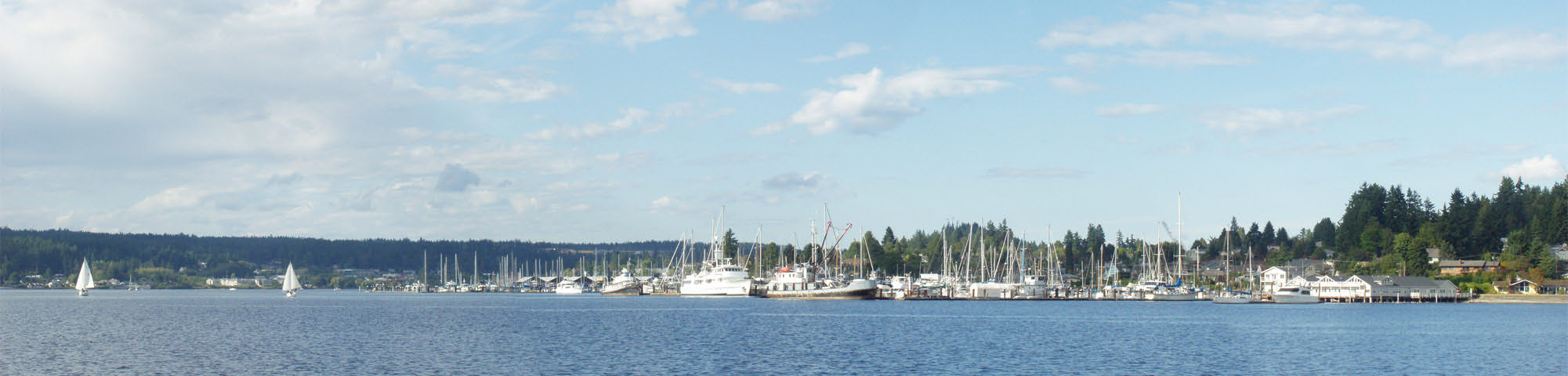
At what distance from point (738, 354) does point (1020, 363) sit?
1344cm

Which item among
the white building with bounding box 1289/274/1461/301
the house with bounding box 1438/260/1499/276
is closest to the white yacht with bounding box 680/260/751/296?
the white building with bounding box 1289/274/1461/301

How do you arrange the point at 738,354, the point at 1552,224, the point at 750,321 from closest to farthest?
the point at 738,354 < the point at 750,321 < the point at 1552,224

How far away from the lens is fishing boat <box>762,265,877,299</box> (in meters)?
156

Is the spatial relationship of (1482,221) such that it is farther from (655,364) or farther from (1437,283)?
(655,364)

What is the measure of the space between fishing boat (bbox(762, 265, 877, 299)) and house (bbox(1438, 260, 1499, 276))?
3232 inches

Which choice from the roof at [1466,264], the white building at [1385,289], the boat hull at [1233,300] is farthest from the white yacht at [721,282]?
the roof at [1466,264]

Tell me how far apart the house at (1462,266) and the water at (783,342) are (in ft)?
187

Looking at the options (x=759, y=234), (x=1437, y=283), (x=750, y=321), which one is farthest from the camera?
(x=759, y=234)

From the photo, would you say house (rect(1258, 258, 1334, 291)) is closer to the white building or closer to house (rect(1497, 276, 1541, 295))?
the white building

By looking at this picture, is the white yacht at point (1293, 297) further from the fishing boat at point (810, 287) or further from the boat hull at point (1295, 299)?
the fishing boat at point (810, 287)

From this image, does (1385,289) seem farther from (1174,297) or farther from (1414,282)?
(1174,297)

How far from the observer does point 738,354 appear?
60.5m

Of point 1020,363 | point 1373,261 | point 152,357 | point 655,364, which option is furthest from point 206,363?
point 1373,261

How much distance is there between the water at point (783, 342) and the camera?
54312 mm
